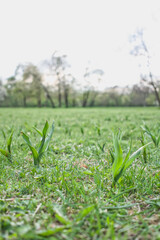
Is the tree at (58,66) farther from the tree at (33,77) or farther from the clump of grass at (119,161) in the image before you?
the clump of grass at (119,161)

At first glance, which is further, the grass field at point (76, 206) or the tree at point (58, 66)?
the tree at point (58, 66)

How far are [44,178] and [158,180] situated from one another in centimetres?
100

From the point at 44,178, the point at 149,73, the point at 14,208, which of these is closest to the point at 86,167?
the point at 44,178

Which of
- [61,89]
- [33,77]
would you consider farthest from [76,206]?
[61,89]

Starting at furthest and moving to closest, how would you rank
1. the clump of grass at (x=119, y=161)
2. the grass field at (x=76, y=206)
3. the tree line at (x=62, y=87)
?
the tree line at (x=62, y=87)
the clump of grass at (x=119, y=161)
the grass field at (x=76, y=206)

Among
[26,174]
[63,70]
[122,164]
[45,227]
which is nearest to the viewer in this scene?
[45,227]

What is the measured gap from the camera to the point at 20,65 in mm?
43125

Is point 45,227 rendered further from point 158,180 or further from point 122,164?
point 158,180

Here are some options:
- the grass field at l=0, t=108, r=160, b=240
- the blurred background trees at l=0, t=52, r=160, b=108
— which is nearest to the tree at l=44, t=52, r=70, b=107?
the blurred background trees at l=0, t=52, r=160, b=108

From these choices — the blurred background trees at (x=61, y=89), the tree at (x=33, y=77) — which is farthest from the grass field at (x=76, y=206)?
the tree at (x=33, y=77)

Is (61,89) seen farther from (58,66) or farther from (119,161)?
(119,161)

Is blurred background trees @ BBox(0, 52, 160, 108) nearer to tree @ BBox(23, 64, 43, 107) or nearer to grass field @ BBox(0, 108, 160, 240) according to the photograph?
tree @ BBox(23, 64, 43, 107)

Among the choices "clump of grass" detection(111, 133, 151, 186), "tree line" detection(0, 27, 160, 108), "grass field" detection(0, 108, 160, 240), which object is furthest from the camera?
"tree line" detection(0, 27, 160, 108)

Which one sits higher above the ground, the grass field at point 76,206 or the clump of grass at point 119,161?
the clump of grass at point 119,161
